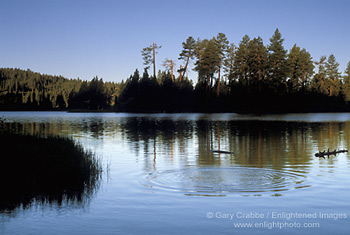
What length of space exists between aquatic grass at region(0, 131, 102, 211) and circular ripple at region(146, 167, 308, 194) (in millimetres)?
2289

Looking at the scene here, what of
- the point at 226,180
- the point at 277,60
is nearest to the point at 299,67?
the point at 277,60

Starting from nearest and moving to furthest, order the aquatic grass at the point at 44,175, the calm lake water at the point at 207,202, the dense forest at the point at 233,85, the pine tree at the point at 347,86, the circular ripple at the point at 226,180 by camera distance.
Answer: the calm lake water at the point at 207,202, the aquatic grass at the point at 44,175, the circular ripple at the point at 226,180, the dense forest at the point at 233,85, the pine tree at the point at 347,86

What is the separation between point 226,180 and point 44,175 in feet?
20.3

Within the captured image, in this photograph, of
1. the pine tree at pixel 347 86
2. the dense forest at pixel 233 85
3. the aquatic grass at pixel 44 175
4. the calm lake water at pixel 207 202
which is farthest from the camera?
the pine tree at pixel 347 86

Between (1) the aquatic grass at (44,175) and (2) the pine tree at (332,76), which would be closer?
(1) the aquatic grass at (44,175)

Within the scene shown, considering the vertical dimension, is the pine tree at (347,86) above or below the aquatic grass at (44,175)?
above

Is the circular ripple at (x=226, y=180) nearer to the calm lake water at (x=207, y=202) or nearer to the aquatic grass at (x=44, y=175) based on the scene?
the calm lake water at (x=207, y=202)

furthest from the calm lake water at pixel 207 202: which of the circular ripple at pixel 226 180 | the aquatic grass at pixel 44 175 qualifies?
the aquatic grass at pixel 44 175

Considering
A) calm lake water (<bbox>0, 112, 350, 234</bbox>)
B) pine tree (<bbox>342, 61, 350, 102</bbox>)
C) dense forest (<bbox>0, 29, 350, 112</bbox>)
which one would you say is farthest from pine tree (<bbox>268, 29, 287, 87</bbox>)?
calm lake water (<bbox>0, 112, 350, 234</bbox>)

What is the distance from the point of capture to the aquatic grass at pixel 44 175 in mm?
11102

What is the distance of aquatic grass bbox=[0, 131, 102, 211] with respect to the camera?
11102 millimetres

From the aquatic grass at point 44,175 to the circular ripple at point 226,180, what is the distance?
229 cm

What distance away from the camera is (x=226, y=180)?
1344cm

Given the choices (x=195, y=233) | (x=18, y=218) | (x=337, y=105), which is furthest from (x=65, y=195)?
(x=337, y=105)
